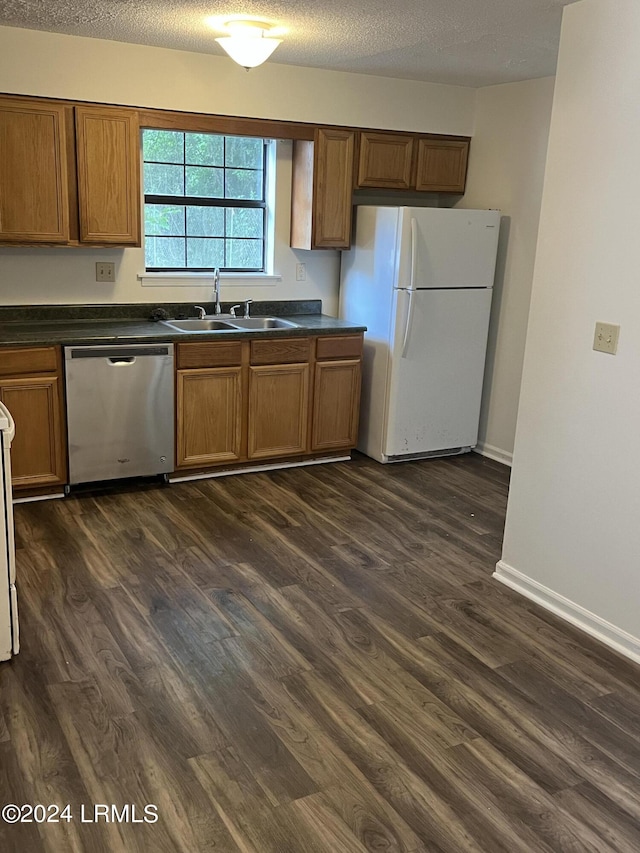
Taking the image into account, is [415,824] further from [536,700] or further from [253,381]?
[253,381]

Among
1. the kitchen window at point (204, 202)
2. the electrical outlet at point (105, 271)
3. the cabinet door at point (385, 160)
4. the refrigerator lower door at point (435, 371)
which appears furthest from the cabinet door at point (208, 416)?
the cabinet door at point (385, 160)

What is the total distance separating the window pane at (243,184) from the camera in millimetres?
4898

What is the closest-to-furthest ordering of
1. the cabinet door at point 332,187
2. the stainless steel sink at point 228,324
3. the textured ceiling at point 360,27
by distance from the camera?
the textured ceiling at point 360,27, the stainless steel sink at point 228,324, the cabinet door at point 332,187

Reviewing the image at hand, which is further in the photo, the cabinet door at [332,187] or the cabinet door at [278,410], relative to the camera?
the cabinet door at [332,187]

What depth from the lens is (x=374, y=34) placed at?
365 cm

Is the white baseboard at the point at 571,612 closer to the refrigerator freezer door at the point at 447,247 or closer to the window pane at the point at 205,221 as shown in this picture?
the refrigerator freezer door at the point at 447,247

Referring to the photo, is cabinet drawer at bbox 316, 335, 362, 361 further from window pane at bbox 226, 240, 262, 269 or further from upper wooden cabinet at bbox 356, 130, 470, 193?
upper wooden cabinet at bbox 356, 130, 470, 193

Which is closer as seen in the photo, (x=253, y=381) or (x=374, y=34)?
(x=374, y=34)

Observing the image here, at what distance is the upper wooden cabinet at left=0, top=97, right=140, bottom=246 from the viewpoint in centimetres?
389

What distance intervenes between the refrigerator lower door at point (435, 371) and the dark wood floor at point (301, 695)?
41.7 inches

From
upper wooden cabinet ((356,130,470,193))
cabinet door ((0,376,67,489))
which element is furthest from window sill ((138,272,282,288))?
cabinet door ((0,376,67,489))

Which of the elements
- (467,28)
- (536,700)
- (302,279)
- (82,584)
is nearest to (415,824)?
(536,700)

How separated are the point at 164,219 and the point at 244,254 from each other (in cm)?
57

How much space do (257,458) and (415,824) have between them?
2.84 m
